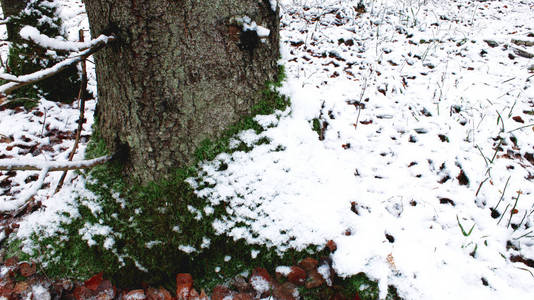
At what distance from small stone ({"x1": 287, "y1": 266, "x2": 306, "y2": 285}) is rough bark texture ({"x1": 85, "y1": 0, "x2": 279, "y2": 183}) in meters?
0.81

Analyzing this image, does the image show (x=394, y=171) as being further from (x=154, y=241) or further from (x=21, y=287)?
(x=21, y=287)

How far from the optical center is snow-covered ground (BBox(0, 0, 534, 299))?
145 centimetres

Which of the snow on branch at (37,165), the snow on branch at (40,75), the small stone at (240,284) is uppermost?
the snow on branch at (40,75)

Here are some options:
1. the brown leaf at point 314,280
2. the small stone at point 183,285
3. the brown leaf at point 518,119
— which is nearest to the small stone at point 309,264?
the brown leaf at point 314,280

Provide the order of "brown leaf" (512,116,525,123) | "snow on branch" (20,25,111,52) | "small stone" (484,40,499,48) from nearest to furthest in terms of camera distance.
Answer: "snow on branch" (20,25,111,52) < "brown leaf" (512,116,525,123) < "small stone" (484,40,499,48)

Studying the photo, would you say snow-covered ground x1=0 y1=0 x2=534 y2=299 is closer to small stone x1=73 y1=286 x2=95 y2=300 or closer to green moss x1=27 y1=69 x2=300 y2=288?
green moss x1=27 y1=69 x2=300 y2=288

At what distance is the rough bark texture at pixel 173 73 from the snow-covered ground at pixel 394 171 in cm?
20

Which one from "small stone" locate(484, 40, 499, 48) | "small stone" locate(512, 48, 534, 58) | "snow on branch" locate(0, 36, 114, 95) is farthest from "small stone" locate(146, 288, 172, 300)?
"small stone" locate(484, 40, 499, 48)

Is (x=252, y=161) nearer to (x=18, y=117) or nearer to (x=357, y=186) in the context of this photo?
(x=357, y=186)

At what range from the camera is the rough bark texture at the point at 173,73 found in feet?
4.13

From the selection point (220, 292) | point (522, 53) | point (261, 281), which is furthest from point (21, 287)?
point (522, 53)

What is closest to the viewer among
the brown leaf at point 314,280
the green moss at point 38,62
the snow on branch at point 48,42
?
the snow on branch at point 48,42

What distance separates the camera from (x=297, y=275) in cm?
142

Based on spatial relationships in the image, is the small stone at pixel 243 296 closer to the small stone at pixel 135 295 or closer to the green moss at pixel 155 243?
the green moss at pixel 155 243
